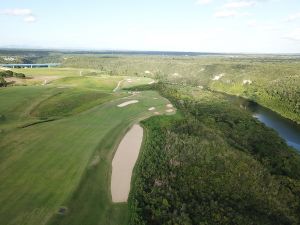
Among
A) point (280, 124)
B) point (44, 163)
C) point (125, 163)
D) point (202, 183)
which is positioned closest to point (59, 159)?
point (44, 163)

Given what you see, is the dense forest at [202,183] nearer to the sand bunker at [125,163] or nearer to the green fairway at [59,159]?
the sand bunker at [125,163]

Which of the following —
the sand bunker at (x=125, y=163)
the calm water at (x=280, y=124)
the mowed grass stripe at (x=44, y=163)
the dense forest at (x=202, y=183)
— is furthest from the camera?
the calm water at (x=280, y=124)

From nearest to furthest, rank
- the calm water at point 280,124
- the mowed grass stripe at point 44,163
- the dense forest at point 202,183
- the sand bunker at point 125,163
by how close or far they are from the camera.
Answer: the mowed grass stripe at point 44,163, the dense forest at point 202,183, the sand bunker at point 125,163, the calm water at point 280,124

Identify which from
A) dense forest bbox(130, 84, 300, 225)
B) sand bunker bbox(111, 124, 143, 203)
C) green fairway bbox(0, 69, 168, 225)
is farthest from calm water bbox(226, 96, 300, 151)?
sand bunker bbox(111, 124, 143, 203)

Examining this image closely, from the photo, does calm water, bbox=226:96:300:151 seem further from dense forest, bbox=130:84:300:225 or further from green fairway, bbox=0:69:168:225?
green fairway, bbox=0:69:168:225

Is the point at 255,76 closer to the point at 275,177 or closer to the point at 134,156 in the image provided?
the point at 275,177

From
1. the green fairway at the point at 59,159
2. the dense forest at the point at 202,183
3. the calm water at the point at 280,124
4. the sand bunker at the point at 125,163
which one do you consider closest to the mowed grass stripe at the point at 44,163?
the green fairway at the point at 59,159

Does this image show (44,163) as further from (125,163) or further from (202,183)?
(202,183)
